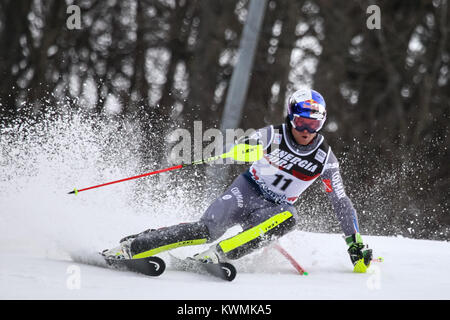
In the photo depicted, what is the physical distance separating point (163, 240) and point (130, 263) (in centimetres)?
29

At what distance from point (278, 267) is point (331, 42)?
528 inches

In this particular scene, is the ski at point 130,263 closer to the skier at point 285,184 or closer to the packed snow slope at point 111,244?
the packed snow slope at point 111,244

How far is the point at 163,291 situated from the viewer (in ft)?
12.4

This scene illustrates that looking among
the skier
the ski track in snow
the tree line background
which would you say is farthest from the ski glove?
the tree line background

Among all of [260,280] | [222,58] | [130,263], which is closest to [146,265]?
[130,263]

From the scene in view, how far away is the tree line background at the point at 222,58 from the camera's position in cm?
1577

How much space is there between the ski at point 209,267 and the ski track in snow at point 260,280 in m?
0.06

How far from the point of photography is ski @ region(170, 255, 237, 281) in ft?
14.2

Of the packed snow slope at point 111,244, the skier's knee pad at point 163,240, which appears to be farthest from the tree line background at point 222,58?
the skier's knee pad at point 163,240

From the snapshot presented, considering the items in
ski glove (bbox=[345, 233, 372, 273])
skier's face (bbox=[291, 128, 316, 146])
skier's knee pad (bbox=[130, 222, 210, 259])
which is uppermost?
skier's face (bbox=[291, 128, 316, 146])

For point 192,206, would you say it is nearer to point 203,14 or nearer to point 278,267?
point 278,267

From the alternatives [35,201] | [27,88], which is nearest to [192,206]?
[35,201]

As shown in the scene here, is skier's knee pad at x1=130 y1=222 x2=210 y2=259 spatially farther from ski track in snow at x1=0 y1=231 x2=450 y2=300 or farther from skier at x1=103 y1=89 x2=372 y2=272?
ski track in snow at x1=0 y1=231 x2=450 y2=300

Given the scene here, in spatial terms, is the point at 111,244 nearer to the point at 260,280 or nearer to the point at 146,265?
the point at 146,265
